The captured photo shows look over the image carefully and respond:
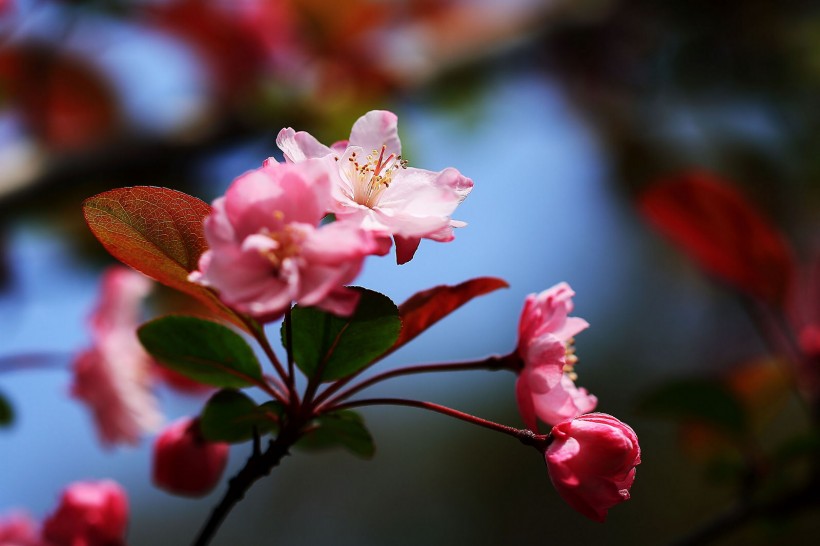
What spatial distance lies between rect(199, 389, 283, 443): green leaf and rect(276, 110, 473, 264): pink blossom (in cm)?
11

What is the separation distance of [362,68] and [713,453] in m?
1.02

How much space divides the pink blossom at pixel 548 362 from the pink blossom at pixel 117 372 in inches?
16.8

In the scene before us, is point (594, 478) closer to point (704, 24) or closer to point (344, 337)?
point (344, 337)

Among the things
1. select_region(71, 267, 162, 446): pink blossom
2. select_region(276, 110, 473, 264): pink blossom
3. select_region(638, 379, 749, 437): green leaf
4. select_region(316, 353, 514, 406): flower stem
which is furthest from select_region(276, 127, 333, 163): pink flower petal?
select_region(638, 379, 749, 437): green leaf

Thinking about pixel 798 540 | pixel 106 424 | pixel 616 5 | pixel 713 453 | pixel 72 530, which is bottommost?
pixel 798 540

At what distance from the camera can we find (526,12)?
1555 mm

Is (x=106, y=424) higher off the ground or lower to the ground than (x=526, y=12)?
lower

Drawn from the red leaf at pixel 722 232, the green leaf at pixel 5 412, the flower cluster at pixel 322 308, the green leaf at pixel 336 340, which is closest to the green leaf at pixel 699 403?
the red leaf at pixel 722 232

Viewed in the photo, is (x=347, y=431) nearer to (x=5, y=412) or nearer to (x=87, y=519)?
(x=87, y=519)

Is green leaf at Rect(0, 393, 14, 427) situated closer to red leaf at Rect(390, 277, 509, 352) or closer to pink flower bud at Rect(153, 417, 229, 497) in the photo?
pink flower bud at Rect(153, 417, 229, 497)

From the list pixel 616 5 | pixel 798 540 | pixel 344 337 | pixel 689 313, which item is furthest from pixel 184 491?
pixel 689 313

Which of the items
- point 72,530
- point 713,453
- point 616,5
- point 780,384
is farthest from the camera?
point 616,5

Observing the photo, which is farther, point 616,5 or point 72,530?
point 616,5

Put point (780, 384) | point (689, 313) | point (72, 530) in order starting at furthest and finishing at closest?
point (689, 313) < point (780, 384) < point (72, 530)
